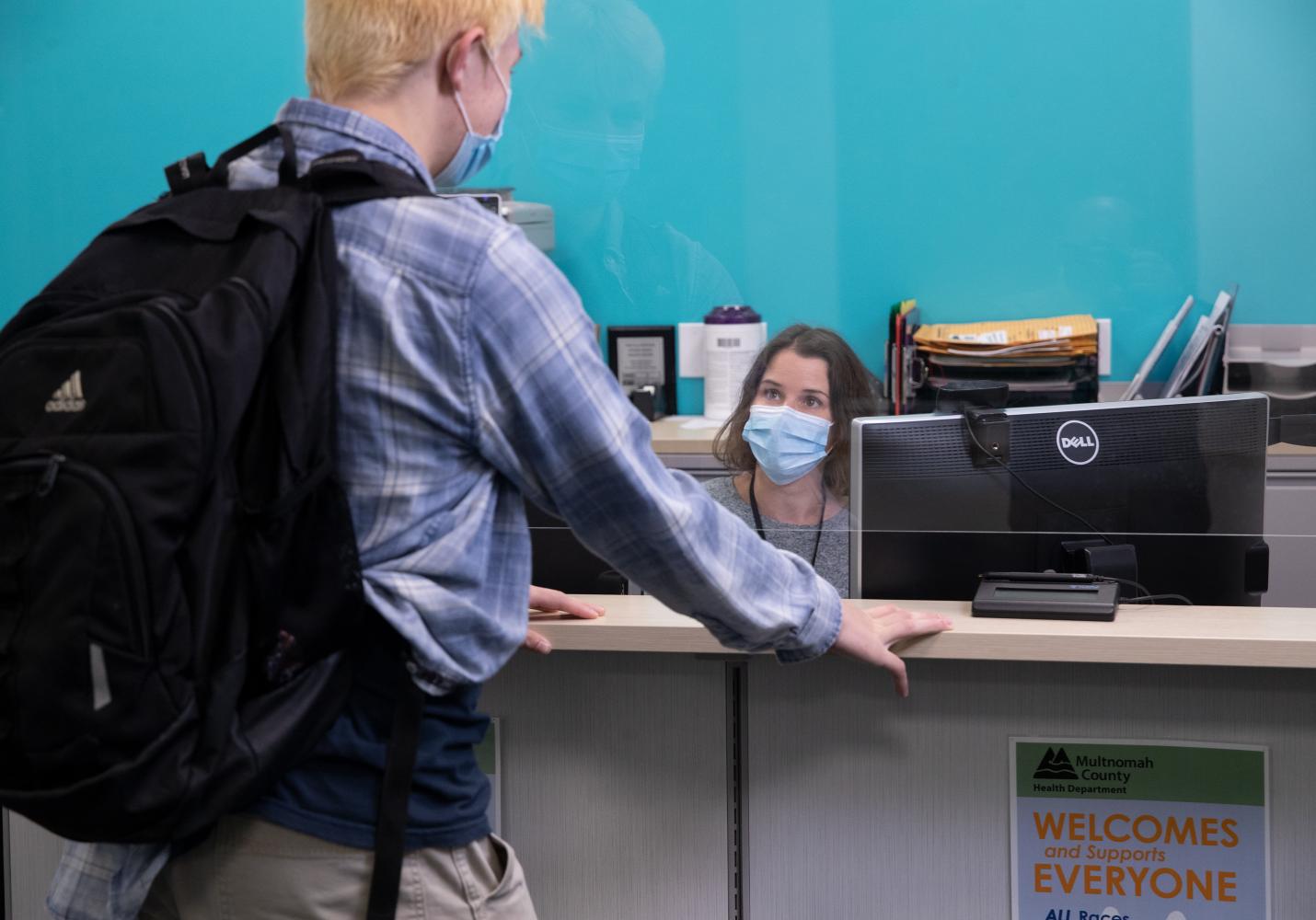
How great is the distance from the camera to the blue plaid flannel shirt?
0.91 meters

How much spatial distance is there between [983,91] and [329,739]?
3053mm

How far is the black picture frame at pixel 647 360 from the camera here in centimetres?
379

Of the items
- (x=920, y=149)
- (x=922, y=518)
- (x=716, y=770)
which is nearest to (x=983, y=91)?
(x=920, y=149)

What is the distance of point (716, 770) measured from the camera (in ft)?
5.23

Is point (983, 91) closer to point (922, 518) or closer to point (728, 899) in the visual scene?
point (922, 518)

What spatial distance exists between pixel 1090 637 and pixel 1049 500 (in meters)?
0.25

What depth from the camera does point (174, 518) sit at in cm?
83

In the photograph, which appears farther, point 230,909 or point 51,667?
point 230,909

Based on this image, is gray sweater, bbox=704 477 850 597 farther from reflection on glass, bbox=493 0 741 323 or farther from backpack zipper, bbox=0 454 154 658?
reflection on glass, bbox=493 0 741 323

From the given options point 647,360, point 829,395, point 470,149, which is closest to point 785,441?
point 829,395

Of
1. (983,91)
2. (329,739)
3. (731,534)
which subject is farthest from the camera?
(983,91)

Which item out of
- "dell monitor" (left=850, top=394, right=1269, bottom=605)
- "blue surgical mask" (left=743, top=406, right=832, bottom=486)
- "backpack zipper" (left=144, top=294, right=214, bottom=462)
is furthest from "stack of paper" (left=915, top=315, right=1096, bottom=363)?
"backpack zipper" (left=144, top=294, right=214, bottom=462)

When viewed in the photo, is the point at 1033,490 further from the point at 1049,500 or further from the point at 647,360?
the point at 647,360

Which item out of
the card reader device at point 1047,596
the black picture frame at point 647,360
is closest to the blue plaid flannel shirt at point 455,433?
the card reader device at point 1047,596
